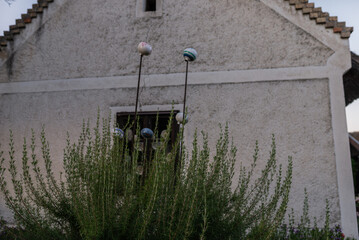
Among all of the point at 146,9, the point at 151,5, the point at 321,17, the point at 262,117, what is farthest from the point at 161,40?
the point at 321,17

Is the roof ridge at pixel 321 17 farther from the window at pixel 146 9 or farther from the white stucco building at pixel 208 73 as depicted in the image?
the window at pixel 146 9

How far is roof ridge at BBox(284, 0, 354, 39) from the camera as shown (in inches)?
184

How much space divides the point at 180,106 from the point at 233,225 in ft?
10.2

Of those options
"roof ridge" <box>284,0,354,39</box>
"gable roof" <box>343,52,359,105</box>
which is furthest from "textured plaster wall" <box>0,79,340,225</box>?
"roof ridge" <box>284,0,354,39</box>

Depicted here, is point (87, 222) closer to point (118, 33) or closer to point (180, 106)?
point (180, 106)

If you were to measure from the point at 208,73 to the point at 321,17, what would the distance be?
196 centimetres

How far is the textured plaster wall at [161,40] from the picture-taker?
498 centimetres

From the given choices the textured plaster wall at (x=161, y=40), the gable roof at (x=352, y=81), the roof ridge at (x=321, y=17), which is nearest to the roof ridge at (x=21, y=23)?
the textured plaster wall at (x=161, y=40)

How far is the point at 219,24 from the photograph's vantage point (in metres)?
5.28

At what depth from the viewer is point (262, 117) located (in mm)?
4812

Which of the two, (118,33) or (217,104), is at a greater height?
(118,33)

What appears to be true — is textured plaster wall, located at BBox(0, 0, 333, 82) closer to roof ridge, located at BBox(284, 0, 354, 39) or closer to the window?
the window

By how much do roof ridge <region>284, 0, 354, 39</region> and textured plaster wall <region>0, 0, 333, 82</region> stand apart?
277mm

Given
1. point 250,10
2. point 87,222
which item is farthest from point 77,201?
point 250,10
